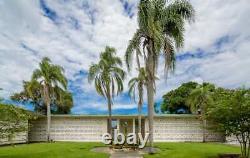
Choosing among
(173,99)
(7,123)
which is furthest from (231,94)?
(173,99)

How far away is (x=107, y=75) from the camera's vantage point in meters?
23.6

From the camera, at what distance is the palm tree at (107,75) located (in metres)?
23.7

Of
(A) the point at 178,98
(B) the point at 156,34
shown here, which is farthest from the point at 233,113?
(A) the point at 178,98

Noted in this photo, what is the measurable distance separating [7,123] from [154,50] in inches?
337

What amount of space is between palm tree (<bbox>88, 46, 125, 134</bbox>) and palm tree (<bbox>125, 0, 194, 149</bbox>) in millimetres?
5955

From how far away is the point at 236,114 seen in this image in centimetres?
1441

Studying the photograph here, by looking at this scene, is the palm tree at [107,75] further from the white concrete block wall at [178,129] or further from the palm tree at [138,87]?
the white concrete block wall at [178,129]

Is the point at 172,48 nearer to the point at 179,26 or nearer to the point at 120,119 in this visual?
the point at 179,26

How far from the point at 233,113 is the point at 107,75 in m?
11.4

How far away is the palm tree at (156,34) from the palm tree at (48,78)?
1223cm

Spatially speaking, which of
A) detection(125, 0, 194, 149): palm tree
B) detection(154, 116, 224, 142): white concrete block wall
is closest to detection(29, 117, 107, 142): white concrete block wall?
detection(154, 116, 224, 142): white concrete block wall

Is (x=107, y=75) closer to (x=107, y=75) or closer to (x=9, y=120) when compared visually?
(x=107, y=75)

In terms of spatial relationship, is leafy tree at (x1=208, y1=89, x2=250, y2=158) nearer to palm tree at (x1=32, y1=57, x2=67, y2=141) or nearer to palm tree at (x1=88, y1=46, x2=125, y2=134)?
palm tree at (x1=88, y1=46, x2=125, y2=134)

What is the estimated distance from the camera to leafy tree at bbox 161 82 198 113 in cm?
→ 4407
